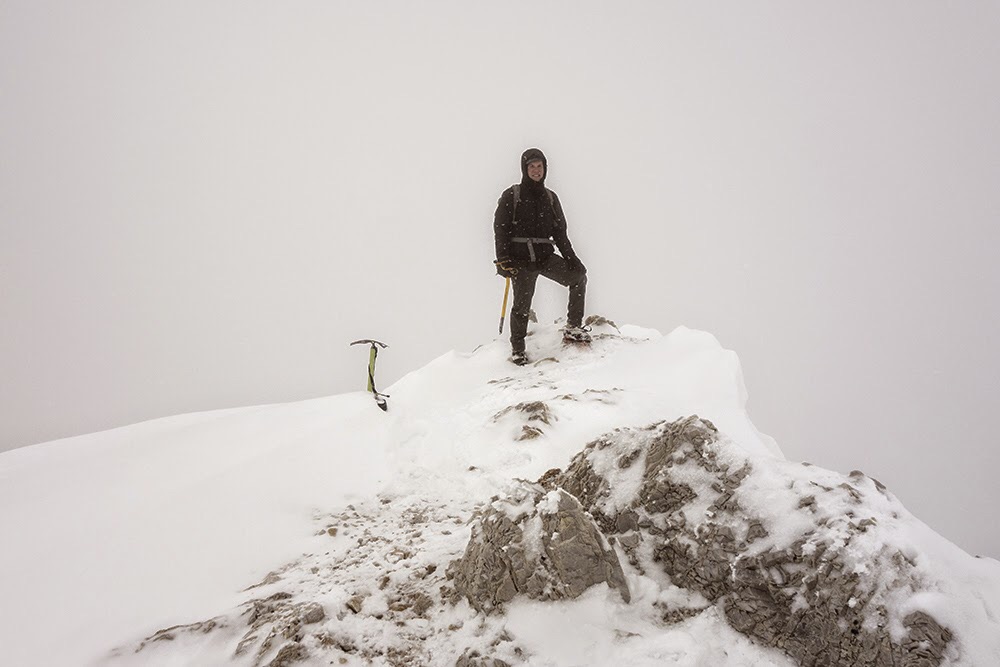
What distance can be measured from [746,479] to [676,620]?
39.7 inches

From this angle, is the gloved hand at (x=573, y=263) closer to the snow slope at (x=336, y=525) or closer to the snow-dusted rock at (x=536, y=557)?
the snow slope at (x=336, y=525)

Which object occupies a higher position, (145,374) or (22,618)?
(22,618)

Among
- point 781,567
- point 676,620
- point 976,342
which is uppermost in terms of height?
point 781,567

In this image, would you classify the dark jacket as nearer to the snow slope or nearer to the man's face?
the man's face

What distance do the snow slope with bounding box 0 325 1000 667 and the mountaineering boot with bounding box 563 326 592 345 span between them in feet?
3.82

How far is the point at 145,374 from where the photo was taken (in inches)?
6944

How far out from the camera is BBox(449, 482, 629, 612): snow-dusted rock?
9.18 ft

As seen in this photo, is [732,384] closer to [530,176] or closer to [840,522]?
[840,522]

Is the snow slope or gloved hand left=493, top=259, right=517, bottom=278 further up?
gloved hand left=493, top=259, right=517, bottom=278

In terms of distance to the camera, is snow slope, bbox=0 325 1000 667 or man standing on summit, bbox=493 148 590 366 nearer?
→ snow slope, bbox=0 325 1000 667

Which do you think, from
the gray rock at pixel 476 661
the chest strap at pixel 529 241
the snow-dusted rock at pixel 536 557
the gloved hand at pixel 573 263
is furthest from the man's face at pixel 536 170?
the gray rock at pixel 476 661

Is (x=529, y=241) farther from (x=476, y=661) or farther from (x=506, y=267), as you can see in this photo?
(x=476, y=661)

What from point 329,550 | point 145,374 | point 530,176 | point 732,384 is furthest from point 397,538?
point 145,374

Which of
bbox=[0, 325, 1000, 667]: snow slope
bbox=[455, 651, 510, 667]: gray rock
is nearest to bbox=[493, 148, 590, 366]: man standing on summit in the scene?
bbox=[0, 325, 1000, 667]: snow slope
